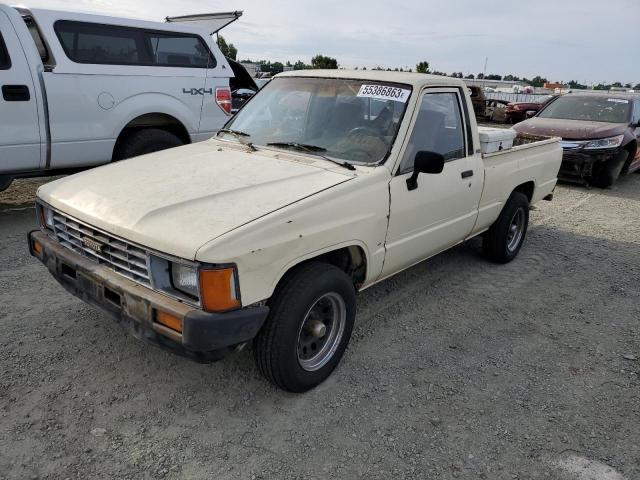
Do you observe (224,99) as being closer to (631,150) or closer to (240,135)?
(240,135)

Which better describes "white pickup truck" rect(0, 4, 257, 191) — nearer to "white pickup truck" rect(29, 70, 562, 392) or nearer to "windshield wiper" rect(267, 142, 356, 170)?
"white pickup truck" rect(29, 70, 562, 392)

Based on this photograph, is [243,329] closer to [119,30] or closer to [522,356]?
[522,356]

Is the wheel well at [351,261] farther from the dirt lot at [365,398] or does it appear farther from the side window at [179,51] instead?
the side window at [179,51]

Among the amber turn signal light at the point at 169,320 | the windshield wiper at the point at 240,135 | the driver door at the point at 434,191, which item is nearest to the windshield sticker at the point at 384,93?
the driver door at the point at 434,191

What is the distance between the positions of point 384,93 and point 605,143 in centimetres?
684

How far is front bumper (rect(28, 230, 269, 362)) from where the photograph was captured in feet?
7.46

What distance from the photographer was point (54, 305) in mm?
3760

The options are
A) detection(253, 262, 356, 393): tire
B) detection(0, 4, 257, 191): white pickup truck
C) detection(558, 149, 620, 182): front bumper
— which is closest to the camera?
detection(253, 262, 356, 393): tire

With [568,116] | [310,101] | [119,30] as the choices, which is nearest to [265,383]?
[310,101]

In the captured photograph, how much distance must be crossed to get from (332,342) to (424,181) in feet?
4.18

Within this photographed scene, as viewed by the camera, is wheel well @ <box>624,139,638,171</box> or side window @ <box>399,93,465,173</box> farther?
wheel well @ <box>624,139,638,171</box>

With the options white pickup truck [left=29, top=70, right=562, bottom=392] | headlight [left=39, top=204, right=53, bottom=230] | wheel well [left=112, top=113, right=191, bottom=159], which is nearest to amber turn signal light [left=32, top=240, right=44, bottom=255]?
white pickup truck [left=29, top=70, right=562, bottom=392]

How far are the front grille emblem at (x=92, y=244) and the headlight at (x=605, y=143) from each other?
333 inches

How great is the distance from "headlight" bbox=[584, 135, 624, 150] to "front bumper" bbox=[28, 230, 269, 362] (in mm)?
8163
